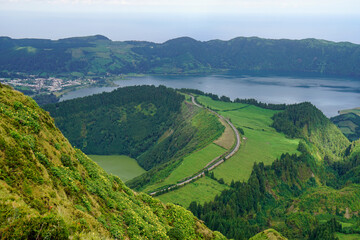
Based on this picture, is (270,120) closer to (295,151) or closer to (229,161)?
(295,151)

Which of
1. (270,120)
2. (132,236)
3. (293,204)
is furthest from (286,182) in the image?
(132,236)

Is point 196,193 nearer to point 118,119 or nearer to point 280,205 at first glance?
point 280,205

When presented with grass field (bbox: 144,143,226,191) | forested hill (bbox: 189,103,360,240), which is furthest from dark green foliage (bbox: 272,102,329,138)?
grass field (bbox: 144,143,226,191)

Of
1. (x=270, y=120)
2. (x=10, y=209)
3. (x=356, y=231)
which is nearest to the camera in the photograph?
(x=10, y=209)

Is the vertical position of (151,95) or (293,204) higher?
(151,95)

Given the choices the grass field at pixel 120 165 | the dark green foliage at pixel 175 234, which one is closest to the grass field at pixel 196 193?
the dark green foliage at pixel 175 234

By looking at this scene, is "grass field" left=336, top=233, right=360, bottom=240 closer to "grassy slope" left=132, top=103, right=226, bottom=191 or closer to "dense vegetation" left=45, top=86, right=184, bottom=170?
"grassy slope" left=132, top=103, right=226, bottom=191

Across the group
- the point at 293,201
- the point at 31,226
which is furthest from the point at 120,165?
the point at 31,226
